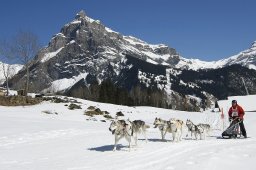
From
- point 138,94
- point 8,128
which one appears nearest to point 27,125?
point 8,128

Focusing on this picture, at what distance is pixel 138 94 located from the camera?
171m

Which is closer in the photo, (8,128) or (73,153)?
(73,153)

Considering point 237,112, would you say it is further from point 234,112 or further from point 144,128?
point 144,128

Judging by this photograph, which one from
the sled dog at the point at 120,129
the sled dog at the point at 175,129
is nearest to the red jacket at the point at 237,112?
the sled dog at the point at 175,129

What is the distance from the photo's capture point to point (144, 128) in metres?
20.4

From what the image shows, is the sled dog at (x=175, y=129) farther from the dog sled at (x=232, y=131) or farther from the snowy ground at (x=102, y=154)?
the dog sled at (x=232, y=131)

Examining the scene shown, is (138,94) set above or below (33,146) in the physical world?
above

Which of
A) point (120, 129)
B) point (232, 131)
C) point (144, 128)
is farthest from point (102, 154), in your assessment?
point (232, 131)

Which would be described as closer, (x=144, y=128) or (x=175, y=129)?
(x=144, y=128)

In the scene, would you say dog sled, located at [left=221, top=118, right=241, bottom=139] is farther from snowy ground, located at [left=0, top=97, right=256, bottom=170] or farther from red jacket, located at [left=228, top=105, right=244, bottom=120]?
snowy ground, located at [left=0, top=97, right=256, bottom=170]

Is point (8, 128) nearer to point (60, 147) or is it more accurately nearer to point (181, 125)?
point (60, 147)

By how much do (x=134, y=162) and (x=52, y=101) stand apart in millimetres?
37815

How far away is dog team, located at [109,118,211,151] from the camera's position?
17.5 metres

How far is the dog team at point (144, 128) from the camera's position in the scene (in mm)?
17547
